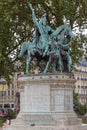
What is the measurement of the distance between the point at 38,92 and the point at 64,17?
52.7 feet

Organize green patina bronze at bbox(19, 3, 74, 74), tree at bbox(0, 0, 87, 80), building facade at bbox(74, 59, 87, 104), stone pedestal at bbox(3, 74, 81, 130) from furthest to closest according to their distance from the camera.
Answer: building facade at bbox(74, 59, 87, 104), tree at bbox(0, 0, 87, 80), green patina bronze at bbox(19, 3, 74, 74), stone pedestal at bbox(3, 74, 81, 130)

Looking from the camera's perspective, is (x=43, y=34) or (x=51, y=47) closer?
(x=51, y=47)

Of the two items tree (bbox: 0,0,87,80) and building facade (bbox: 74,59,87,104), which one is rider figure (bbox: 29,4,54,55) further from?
building facade (bbox: 74,59,87,104)

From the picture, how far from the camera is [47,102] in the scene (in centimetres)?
3130

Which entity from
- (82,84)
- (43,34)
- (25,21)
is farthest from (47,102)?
(82,84)

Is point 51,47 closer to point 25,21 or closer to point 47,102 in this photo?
point 47,102

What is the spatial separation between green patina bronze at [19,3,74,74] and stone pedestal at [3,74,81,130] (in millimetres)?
866

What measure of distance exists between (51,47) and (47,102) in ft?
10.5

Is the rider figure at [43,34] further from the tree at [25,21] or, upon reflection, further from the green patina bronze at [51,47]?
the tree at [25,21]

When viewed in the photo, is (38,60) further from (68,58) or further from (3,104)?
(3,104)

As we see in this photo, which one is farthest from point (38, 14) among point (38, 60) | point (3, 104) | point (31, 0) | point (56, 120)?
point (3, 104)

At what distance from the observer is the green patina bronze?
105 ft

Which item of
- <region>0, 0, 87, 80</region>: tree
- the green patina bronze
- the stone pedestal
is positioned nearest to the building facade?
<region>0, 0, 87, 80</region>: tree

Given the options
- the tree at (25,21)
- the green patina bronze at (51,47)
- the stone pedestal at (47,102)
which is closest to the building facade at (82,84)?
the tree at (25,21)
